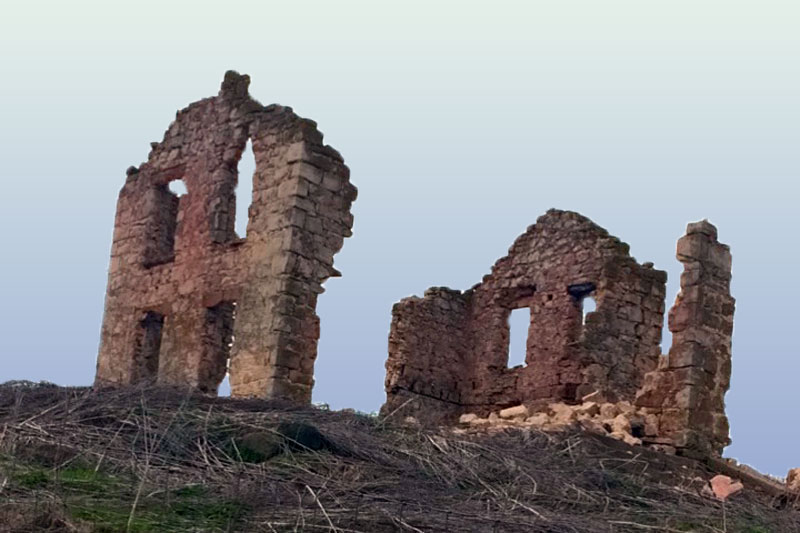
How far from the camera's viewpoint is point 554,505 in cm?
924

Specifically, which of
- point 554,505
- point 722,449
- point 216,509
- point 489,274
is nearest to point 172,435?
point 216,509

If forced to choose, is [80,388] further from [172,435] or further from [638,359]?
[638,359]

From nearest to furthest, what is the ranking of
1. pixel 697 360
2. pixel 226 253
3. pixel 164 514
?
pixel 164 514, pixel 697 360, pixel 226 253

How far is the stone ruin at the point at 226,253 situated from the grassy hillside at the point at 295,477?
10.9ft

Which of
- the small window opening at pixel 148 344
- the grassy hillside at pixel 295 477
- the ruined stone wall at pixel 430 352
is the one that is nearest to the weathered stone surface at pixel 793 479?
the grassy hillside at pixel 295 477

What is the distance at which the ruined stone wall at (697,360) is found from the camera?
514 inches

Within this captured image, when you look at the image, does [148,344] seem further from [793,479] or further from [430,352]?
[793,479]

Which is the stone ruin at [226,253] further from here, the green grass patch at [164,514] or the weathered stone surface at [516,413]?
the green grass patch at [164,514]

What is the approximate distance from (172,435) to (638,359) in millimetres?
9458

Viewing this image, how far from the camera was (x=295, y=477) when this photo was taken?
8.73m

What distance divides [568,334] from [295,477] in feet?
30.3

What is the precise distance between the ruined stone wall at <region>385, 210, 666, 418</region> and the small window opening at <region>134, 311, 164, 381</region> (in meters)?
3.41

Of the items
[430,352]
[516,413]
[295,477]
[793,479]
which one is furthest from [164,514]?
[430,352]

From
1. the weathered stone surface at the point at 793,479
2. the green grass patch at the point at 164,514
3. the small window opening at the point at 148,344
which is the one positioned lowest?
the green grass patch at the point at 164,514
